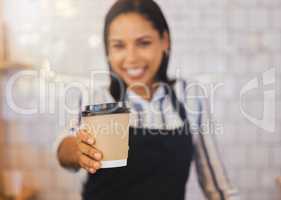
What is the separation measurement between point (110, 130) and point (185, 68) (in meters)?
0.28

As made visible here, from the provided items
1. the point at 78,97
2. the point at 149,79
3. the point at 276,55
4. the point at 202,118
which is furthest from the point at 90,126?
the point at 276,55

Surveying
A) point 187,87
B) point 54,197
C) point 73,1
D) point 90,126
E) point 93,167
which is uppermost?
point 73,1

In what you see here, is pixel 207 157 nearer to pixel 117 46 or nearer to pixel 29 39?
pixel 117 46

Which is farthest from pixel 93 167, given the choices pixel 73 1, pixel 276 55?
pixel 276 55

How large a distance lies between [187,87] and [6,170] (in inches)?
23.4

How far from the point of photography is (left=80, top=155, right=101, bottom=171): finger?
93 cm

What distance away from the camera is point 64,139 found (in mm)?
979

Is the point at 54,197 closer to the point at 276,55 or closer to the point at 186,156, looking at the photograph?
the point at 186,156

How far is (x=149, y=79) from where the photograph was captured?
0.97m

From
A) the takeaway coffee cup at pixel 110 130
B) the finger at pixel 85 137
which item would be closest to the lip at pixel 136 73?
the takeaway coffee cup at pixel 110 130

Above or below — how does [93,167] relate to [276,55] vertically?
below

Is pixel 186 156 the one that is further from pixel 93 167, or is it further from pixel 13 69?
pixel 13 69

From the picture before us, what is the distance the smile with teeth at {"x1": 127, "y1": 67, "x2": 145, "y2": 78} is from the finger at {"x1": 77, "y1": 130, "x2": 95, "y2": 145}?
0.21 meters

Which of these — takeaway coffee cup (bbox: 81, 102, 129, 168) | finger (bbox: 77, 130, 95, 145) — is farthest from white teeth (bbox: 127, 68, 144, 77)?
finger (bbox: 77, 130, 95, 145)
